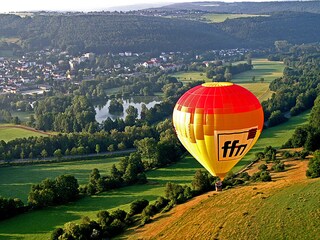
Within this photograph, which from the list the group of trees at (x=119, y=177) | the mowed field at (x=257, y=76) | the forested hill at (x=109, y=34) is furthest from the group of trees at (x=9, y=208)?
the forested hill at (x=109, y=34)

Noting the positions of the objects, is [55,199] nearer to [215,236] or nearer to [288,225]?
[215,236]

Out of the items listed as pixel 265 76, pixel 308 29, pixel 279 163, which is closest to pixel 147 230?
pixel 279 163

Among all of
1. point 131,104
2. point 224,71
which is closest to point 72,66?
point 224,71

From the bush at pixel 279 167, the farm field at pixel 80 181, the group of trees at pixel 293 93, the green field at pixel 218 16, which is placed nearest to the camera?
the farm field at pixel 80 181

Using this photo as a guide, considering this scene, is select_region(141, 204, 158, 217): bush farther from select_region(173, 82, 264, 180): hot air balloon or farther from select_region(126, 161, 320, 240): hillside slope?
select_region(173, 82, 264, 180): hot air balloon

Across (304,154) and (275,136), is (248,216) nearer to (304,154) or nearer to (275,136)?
(304,154)

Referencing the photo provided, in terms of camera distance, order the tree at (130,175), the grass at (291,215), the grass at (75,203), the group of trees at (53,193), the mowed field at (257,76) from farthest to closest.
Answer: the mowed field at (257,76) < the tree at (130,175) < the group of trees at (53,193) < the grass at (75,203) < the grass at (291,215)

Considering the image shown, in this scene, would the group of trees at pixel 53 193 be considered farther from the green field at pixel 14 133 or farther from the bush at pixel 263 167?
the green field at pixel 14 133
